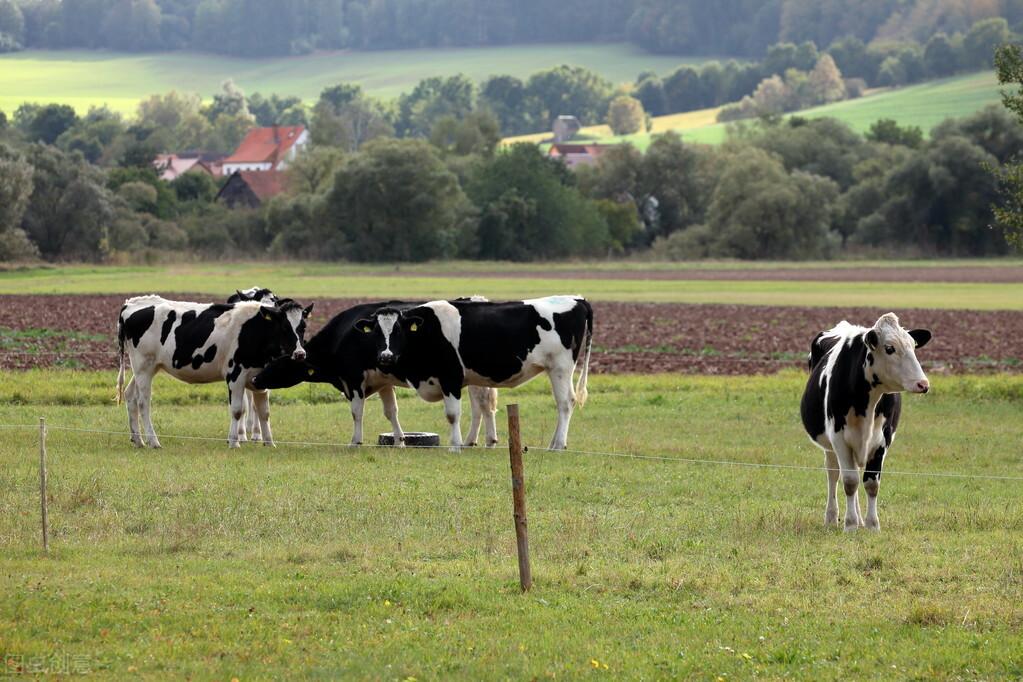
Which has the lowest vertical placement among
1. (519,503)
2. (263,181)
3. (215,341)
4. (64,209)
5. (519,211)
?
(519,503)

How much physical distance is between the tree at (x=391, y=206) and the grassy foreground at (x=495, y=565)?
271 feet

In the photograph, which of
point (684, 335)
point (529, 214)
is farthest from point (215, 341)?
point (529, 214)

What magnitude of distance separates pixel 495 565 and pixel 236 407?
32.2ft

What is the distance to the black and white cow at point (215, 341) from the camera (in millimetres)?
22328

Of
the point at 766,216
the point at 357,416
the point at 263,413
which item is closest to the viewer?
the point at 357,416

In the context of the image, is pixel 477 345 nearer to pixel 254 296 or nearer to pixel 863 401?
pixel 254 296

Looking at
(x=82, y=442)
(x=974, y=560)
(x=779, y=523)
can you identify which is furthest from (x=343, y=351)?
(x=974, y=560)

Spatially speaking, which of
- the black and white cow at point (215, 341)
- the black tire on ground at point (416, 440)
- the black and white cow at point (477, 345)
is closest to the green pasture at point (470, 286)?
the black and white cow at point (477, 345)

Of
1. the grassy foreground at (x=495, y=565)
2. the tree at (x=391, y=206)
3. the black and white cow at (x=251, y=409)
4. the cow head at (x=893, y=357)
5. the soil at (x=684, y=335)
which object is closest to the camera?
the grassy foreground at (x=495, y=565)

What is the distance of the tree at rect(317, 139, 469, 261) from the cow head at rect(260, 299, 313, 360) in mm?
81415

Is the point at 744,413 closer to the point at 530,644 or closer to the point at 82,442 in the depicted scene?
the point at 82,442

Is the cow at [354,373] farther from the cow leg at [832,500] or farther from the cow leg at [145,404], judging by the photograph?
the cow leg at [832,500]

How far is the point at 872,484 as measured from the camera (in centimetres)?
1534

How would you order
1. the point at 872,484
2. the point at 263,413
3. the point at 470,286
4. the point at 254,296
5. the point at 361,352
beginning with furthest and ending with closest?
1. the point at 470,286
2. the point at 254,296
3. the point at 361,352
4. the point at 263,413
5. the point at 872,484
